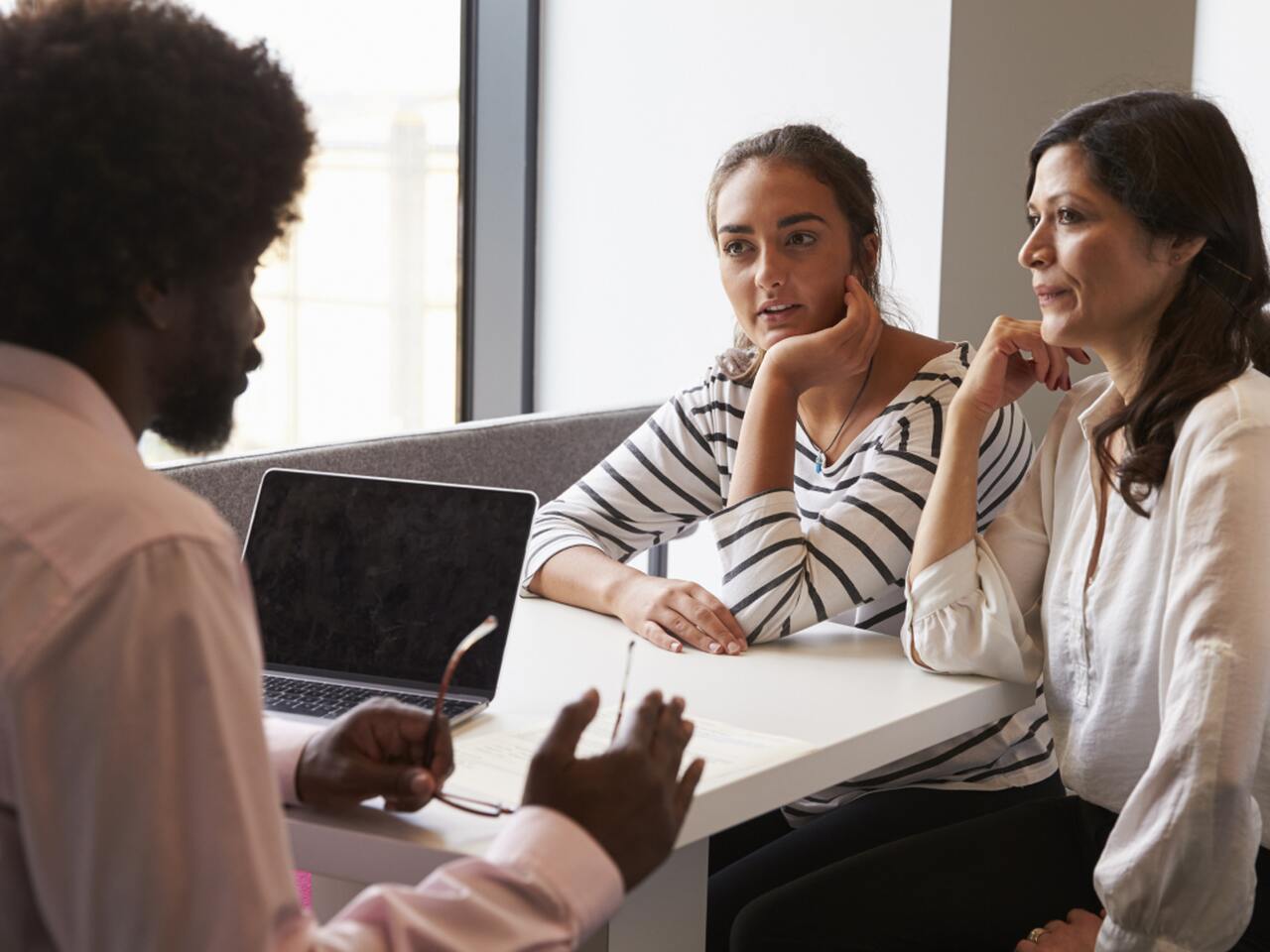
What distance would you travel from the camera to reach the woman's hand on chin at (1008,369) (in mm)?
1470

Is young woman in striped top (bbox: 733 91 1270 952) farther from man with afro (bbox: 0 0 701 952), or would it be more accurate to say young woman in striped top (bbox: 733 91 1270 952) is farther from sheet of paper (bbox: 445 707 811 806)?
man with afro (bbox: 0 0 701 952)

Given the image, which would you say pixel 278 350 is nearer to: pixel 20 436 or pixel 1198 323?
→ pixel 1198 323

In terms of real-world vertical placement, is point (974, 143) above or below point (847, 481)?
above

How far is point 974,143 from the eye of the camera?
260 centimetres

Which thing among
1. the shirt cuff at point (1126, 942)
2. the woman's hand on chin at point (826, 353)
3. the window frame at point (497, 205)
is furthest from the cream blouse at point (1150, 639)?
→ the window frame at point (497, 205)

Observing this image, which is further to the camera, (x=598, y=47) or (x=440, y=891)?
(x=598, y=47)

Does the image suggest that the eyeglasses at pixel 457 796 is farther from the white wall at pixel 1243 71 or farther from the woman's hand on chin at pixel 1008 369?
the white wall at pixel 1243 71

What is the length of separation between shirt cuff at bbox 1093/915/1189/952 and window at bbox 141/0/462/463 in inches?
85.6

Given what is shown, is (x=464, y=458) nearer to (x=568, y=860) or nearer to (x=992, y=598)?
(x=992, y=598)

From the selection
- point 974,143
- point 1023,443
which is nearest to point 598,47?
point 974,143

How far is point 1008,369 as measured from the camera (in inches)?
59.2

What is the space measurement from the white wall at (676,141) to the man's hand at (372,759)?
5.72 ft

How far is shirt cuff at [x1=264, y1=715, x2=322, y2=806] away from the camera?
972mm

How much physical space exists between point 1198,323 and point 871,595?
407 millimetres
